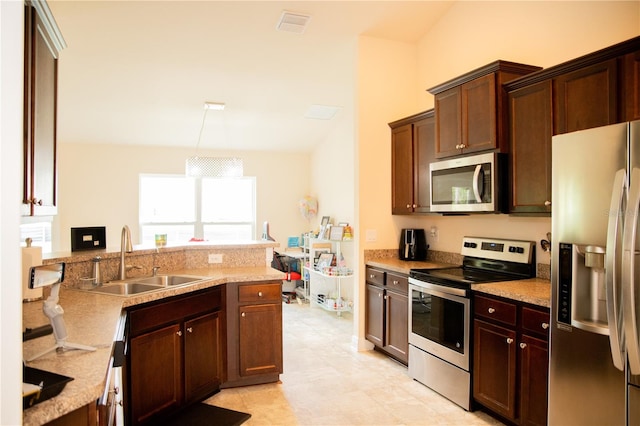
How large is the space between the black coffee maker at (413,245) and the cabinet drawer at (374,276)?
1.20 ft

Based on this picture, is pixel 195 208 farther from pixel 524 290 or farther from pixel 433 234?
pixel 524 290

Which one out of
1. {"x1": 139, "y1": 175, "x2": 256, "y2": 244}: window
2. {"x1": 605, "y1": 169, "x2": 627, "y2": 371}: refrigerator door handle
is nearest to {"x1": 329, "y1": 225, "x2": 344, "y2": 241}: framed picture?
{"x1": 139, "y1": 175, "x2": 256, "y2": 244}: window

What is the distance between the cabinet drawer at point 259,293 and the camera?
3.18 m

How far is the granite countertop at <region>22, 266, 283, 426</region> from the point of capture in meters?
1.11

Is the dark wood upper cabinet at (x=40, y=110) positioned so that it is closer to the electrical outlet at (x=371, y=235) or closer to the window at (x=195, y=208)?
the electrical outlet at (x=371, y=235)

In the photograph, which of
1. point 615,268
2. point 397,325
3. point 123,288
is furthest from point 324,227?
point 615,268

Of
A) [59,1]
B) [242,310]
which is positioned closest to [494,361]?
[242,310]

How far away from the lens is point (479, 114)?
3139 millimetres

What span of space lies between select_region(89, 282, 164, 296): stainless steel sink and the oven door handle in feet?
6.35

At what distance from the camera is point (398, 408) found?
292 centimetres

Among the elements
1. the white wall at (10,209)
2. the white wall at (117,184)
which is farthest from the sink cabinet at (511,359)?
the white wall at (117,184)

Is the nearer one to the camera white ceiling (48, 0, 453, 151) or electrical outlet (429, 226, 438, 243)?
white ceiling (48, 0, 453, 151)

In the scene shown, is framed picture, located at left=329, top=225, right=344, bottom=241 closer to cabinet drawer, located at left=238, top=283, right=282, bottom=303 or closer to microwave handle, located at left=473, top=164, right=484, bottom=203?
cabinet drawer, located at left=238, top=283, right=282, bottom=303

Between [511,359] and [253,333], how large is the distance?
1.82 meters
